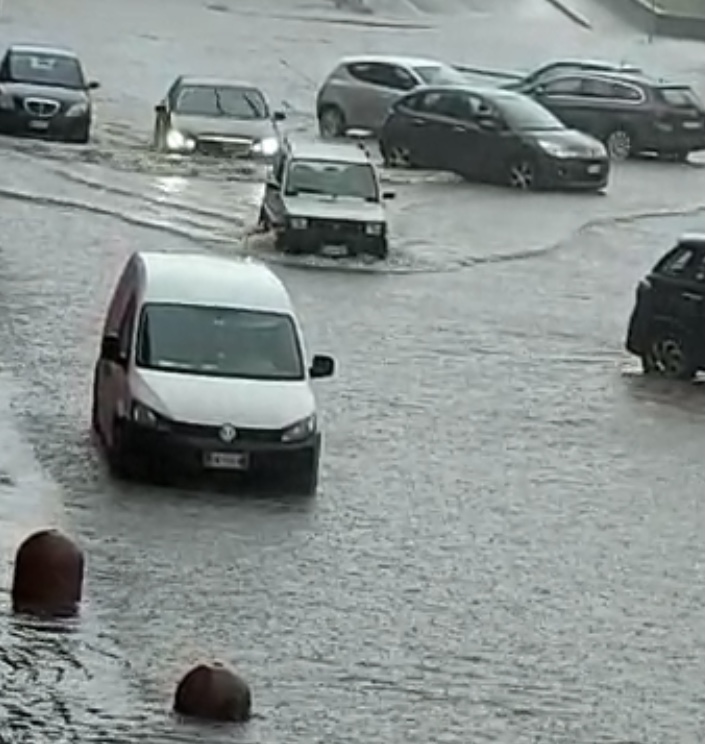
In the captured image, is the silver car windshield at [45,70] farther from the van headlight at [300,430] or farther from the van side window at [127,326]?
the van headlight at [300,430]

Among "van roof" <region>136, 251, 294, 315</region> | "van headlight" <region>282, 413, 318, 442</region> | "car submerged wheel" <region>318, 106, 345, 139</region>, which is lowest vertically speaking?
"car submerged wheel" <region>318, 106, 345, 139</region>

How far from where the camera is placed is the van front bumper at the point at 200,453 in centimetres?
2081

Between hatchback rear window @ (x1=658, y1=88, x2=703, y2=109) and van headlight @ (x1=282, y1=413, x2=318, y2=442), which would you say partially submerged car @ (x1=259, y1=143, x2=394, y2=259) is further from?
van headlight @ (x1=282, y1=413, x2=318, y2=442)

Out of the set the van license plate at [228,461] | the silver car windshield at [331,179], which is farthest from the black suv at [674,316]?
the silver car windshield at [331,179]

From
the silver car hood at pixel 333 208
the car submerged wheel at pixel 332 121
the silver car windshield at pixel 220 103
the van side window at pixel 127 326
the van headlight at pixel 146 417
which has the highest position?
the van side window at pixel 127 326

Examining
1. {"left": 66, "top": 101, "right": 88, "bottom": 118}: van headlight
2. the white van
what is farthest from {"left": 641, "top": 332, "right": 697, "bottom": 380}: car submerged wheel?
Answer: {"left": 66, "top": 101, "right": 88, "bottom": 118}: van headlight

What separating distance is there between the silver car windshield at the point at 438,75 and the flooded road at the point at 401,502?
6.09 m

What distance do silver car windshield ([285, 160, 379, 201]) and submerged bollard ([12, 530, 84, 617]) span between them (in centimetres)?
2062

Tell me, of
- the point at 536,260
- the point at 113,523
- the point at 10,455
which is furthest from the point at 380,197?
the point at 113,523

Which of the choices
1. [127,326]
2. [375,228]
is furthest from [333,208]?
[127,326]

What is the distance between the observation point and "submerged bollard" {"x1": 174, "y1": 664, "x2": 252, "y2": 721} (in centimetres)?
1389

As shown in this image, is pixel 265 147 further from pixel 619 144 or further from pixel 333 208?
pixel 619 144

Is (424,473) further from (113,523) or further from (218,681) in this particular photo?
(218,681)

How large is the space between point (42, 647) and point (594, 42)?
52.4 meters
